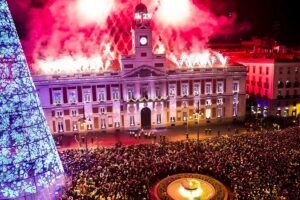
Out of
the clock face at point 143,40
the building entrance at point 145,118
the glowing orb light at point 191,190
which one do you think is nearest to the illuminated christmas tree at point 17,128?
the glowing orb light at point 191,190

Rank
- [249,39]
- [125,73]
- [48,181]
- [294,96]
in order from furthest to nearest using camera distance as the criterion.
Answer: [249,39] < [294,96] < [125,73] < [48,181]

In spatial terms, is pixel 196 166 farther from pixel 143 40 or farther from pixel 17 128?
pixel 143 40

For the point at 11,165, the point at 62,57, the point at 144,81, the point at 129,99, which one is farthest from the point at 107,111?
the point at 11,165

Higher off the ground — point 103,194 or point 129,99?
point 129,99

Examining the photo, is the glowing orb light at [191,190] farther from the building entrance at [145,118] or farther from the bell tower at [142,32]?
the bell tower at [142,32]

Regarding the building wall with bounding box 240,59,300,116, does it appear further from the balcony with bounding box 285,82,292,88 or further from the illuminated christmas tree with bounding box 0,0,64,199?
the illuminated christmas tree with bounding box 0,0,64,199

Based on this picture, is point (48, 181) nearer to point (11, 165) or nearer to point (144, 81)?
point (11, 165)

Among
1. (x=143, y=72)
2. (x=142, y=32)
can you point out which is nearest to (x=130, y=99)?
(x=143, y=72)
